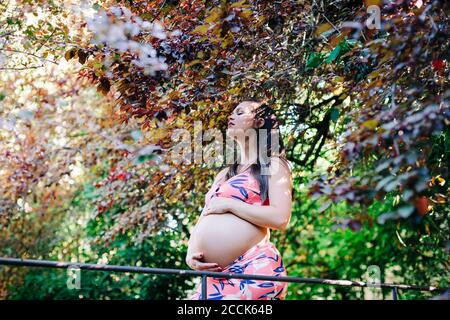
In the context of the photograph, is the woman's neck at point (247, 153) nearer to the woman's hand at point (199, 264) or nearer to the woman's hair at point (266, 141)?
the woman's hair at point (266, 141)

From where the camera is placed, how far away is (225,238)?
3.74 meters

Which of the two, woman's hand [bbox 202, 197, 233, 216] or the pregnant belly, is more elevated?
woman's hand [bbox 202, 197, 233, 216]

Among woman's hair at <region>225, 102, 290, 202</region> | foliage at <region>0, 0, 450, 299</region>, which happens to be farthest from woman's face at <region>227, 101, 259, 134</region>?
foliage at <region>0, 0, 450, 299</region>

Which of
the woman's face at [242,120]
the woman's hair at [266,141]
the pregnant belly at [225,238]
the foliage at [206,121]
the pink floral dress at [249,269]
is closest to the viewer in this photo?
the foliage at [206,121]

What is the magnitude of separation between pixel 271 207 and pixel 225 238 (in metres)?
0.31

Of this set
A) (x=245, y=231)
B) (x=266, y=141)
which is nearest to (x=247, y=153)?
(x=266, y=141)

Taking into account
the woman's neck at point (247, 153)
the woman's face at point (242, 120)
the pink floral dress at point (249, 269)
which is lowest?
the pink floral dress at point (249, 269)

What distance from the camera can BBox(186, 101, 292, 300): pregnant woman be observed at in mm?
3668

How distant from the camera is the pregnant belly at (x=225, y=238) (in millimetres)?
3740

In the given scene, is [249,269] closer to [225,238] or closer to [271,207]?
[225,238]

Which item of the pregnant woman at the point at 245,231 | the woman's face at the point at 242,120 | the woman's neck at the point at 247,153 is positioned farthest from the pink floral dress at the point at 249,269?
the woman's face at the point at 242,120

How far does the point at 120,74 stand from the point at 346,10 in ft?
5.03

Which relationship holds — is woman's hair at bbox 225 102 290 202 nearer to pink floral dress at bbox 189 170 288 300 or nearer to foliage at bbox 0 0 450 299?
pink floral dress at bbox 189 170 288 300

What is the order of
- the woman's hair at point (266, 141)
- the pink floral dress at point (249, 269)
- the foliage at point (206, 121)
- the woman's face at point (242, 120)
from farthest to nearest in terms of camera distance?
the woman's face at point (242, 120) → the woman's hair at point (266, 141) → the pink floral dress at point (249, 269) → the foliage at point (206, 121)
